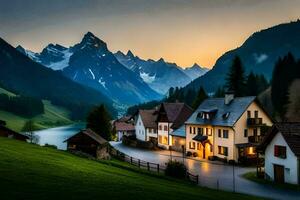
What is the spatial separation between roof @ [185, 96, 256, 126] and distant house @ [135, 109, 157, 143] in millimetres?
25131

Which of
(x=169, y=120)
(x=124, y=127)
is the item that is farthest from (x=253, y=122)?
(x=124, y=127)

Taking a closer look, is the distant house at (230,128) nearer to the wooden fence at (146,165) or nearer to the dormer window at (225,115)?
the dormer window at (225,115)

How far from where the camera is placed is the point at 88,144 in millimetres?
72938

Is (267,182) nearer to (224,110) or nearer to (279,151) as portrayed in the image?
(279,151)

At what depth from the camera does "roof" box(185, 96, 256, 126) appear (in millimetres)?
75250

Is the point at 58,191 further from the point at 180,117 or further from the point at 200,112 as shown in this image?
the point at 180,117

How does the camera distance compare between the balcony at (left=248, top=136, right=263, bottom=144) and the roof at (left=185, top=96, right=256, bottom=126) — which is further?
the balcony at (left=248, top=136, right=263, bottom=144)

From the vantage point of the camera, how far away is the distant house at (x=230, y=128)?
7394cm

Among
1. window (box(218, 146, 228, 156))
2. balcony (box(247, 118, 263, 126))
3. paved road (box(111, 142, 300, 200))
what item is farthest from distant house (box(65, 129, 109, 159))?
balcony (box(247, 118, 263, 126))

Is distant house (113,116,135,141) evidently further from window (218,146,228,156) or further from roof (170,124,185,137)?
window (218,146,228,156)

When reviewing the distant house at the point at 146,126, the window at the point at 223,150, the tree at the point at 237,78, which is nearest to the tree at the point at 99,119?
the distant house at the point at 146,126

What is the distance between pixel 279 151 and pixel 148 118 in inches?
2609

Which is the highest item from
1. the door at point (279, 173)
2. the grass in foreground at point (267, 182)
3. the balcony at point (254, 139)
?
the balcony at point (254, 139)

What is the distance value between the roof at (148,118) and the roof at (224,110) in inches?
1070
